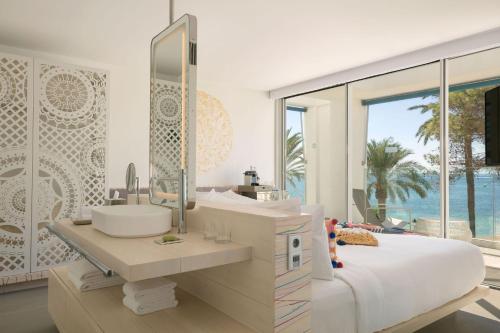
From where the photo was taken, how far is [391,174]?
4836 millimetres

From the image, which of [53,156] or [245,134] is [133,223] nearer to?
[53,156]

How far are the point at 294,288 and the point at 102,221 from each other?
986 mm

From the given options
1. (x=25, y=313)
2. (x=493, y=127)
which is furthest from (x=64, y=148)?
(x=493, y=127)

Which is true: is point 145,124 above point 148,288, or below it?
above

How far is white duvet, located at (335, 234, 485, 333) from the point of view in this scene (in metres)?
1.96

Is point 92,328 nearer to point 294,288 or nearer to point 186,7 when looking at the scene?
point 294,288

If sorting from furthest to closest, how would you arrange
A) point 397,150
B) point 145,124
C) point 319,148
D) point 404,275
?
point 319,148 → point 145,124 → point 397,150 → point 404,275

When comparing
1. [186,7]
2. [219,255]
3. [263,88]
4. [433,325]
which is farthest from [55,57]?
[433,325]

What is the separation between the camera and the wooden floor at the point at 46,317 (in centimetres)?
261

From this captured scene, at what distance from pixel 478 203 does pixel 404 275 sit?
2527mm

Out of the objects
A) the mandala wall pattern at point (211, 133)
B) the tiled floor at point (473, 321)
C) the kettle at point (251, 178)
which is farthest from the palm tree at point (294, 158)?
the tiled floor at point (473, 321)

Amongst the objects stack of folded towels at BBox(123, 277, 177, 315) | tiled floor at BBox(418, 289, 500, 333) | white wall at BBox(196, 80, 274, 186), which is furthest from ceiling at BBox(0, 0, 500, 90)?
tiled floor at BBox(418, 289, 500, 333)

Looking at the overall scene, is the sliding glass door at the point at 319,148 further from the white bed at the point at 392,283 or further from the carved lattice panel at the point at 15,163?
the carved lattice panel at the point at 15,163

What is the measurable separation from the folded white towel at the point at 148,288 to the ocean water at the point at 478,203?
3618 mm
